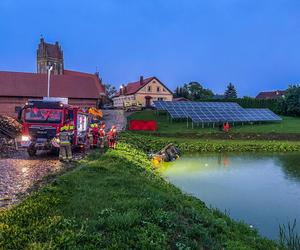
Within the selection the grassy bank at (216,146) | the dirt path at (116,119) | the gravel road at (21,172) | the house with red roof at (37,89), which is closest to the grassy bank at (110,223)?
the gravel road at (21,172)

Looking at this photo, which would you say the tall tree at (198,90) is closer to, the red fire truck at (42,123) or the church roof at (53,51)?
the church roof at (53,51)

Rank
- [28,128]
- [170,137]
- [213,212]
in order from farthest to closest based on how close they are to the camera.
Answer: [170,137] < [28,128] < [213,212]

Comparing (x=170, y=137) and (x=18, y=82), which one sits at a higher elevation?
(x=18, y=82)

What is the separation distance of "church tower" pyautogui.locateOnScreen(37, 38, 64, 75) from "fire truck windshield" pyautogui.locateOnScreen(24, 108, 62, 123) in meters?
84.6

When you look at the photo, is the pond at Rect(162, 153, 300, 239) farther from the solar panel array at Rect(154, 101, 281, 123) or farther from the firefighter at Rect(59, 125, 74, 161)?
the solar panel array at Rect(154, 101, 281, 123)

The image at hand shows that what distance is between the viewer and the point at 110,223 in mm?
7777

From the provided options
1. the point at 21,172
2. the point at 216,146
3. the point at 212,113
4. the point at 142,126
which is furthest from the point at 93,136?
the point at 212,113

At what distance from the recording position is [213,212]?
1176 centimetres

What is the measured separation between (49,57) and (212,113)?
6461cm

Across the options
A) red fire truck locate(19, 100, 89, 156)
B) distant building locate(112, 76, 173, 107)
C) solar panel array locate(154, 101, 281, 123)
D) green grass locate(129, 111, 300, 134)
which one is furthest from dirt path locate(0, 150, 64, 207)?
distant building locate(112, 76, 173, 107)

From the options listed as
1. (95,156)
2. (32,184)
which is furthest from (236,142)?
(32,184)

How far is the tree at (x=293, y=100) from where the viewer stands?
62.2 m

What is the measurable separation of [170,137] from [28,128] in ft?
82.6

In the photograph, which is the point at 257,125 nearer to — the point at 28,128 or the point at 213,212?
the point at 28,128
